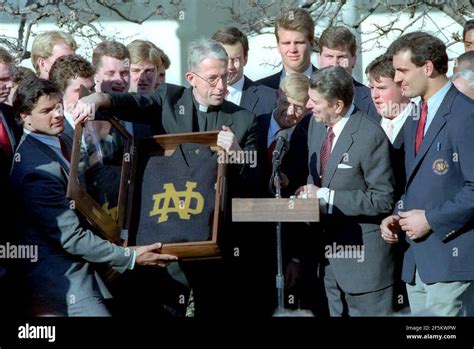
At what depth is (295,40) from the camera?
20.6 ft

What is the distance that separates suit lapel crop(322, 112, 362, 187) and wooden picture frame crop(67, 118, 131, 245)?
932mm

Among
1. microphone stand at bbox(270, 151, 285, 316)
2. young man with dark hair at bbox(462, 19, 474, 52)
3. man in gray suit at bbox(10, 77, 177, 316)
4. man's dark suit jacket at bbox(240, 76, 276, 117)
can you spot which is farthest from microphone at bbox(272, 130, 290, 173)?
young man with dark hair at bbox(462, 19, 474, 52)

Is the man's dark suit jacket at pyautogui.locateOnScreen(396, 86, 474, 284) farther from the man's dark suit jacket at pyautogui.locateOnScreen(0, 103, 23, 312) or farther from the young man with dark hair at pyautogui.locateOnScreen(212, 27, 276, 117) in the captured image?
the man's dark suit jacket at pyautogui.locateOnScreen(0, 103, 23, 312)

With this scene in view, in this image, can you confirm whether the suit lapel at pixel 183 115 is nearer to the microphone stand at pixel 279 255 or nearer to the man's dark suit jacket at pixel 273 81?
the microphone stand at pixel 279 255

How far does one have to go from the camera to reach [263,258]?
19.7 feet

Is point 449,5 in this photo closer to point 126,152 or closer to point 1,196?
point 126,152

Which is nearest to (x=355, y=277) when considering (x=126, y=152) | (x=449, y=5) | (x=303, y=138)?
(x=303, y=138)

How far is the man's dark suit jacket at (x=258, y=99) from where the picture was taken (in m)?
6.19

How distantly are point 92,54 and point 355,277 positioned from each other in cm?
187

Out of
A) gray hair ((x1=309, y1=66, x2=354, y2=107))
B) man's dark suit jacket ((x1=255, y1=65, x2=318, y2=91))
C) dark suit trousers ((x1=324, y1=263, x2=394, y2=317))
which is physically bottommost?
dark suit trousers ((x1=324, y1=263, x2=394, y2=317))

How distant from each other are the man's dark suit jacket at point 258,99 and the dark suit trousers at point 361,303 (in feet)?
3.05

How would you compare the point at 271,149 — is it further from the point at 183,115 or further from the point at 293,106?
the point at 183,115

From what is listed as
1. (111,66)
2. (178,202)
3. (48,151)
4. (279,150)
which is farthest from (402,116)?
(48,151)

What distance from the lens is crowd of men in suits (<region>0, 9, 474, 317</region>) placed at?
553 centimetres
